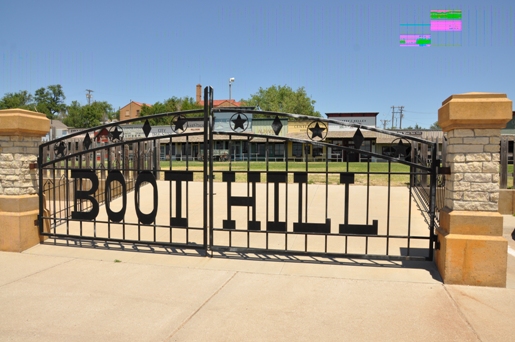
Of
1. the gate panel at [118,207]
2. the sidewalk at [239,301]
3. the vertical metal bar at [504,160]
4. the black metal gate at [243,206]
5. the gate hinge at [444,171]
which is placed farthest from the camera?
the vertical metal bar at [504,160]

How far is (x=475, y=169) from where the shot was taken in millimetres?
4898

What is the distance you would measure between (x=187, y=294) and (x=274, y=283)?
1.07 meters

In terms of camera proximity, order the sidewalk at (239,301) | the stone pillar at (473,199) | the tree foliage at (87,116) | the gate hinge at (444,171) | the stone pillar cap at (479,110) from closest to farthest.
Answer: the sidewalk at (239,301) < the stone pillar cap at (479,110) < the stone pillar at (473,199) < the gate hinge at (444,171) < the tree foliage at (87,116)

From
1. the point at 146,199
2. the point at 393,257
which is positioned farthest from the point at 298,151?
the point at 393,257

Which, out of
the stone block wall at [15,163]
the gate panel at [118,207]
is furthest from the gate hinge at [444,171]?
the stone block wall at [15,163]

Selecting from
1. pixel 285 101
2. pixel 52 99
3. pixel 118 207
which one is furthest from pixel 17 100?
pixel 118 207

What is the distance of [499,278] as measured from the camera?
192 inches

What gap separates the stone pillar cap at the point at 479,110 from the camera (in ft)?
15.3

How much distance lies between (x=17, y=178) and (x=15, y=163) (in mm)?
241

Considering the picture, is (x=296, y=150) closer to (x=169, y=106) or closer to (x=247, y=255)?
(x=247, y=255)

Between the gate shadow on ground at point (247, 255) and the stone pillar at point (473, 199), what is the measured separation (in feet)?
1.49

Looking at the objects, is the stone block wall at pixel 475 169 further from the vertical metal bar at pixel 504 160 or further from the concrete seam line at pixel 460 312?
the vertical metal bar at pixel 504 160

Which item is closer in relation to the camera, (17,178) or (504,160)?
(17,178)

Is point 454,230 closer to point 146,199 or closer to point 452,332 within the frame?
point 452,332
